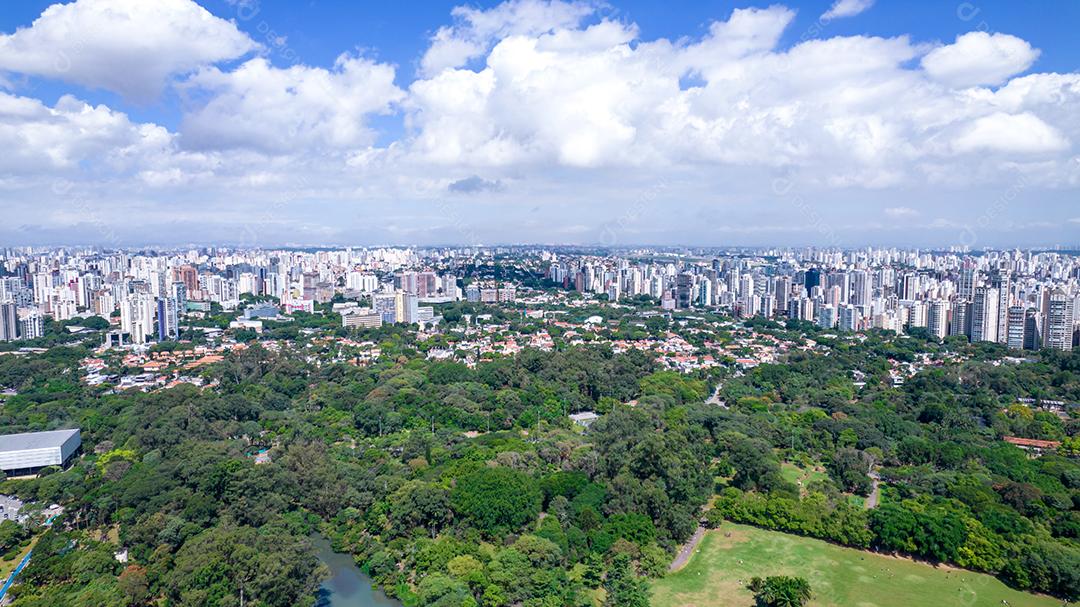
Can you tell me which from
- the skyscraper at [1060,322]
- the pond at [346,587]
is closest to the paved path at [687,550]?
the pond at [346,587]

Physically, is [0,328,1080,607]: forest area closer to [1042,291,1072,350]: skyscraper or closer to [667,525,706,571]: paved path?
[667,525,706,571]: paved path

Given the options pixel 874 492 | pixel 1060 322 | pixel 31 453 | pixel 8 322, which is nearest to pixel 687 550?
pixel 874 492

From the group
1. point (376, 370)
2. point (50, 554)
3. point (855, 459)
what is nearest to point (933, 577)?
point (855, 459)

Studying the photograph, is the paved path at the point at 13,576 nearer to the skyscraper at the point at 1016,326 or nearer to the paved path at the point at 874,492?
the paved path at the point at 874,492

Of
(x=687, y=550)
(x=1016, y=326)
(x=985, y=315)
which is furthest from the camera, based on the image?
(x=985, y=315)

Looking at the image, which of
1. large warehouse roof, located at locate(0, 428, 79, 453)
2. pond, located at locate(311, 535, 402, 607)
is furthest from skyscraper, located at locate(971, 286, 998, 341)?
large warehouse roof, located at locate(0, 428, 79, 453)

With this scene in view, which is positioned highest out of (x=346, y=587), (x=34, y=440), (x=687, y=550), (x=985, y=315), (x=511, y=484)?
(x=985, y=315)

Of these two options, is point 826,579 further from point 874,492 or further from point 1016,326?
point 1016,326

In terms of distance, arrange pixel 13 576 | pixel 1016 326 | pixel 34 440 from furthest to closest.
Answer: pixel 1016 326 → pixel 34 440 → pixel 13 576
